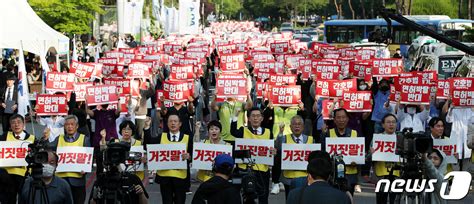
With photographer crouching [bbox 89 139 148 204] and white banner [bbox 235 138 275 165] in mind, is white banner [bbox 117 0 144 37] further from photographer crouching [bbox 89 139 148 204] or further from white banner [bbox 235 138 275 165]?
photographer crouching [bbox 89 139 148 204]

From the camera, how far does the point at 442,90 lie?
1883cm

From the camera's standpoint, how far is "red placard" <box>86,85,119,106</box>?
1859 centimetres

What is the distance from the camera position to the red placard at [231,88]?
1933 cm

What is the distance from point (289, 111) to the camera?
18391 millimetres

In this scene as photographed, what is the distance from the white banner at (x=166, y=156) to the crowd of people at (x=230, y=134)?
0.27 ft

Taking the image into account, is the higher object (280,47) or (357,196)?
(280,47)

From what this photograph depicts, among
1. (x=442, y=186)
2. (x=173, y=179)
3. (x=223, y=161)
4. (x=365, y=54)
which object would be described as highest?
(x=365, y=54)

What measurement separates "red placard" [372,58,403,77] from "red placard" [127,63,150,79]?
187 inches

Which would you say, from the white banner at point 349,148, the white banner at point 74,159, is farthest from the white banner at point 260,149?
the white banner at point 74,159

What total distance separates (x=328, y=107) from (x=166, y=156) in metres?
6.02

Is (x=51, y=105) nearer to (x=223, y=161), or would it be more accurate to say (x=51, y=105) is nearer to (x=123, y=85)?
(x=123, y=85)

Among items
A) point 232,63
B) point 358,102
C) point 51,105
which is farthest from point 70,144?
point 232,63

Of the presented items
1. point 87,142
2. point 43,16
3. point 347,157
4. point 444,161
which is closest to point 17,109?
point 87,142

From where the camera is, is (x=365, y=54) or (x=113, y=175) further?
(x=365, y=54)
